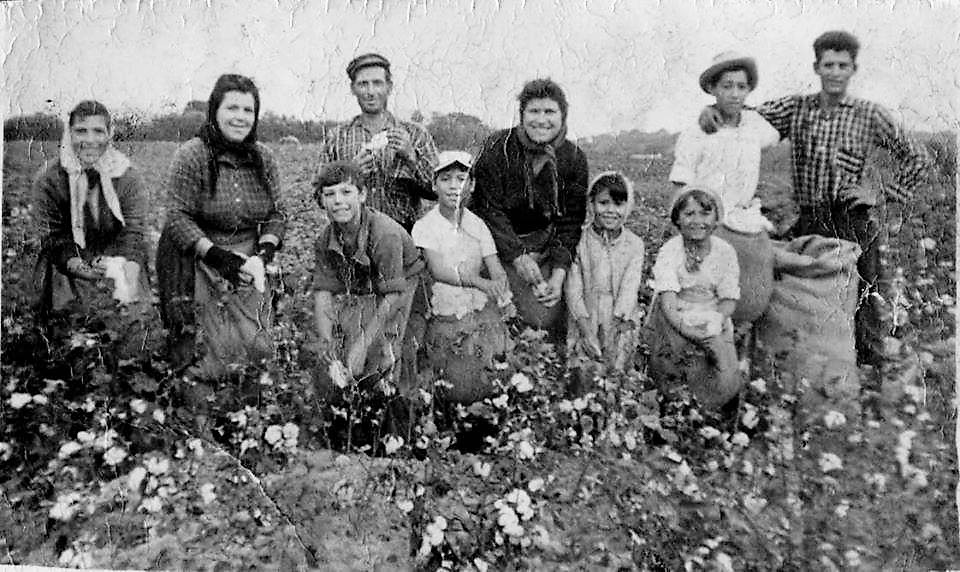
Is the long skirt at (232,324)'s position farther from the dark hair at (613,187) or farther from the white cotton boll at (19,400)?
the dark hair at (613,187)

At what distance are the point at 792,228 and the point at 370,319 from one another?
6.33ft

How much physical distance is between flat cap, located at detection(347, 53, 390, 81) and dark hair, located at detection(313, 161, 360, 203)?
41 cm

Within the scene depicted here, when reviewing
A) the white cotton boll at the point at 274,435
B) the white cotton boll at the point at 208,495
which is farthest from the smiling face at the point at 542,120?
the white cotton boll at the point at 208,495

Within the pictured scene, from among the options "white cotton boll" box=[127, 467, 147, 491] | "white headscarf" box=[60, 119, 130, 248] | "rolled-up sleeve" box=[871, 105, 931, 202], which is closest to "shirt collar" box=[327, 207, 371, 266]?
"white headscarf" box=[60, 119, 130, 248]

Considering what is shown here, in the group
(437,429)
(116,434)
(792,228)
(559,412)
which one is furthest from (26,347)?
(792,228)

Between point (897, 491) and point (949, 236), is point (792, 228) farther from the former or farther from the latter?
point (897, 491)

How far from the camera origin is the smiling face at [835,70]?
3930 millimetres

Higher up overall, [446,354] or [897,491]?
[446,354]

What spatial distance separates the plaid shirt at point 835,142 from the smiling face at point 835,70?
53 millimetres

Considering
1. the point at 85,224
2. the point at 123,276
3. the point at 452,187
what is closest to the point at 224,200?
the point at 123,276

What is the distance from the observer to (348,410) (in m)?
4.10

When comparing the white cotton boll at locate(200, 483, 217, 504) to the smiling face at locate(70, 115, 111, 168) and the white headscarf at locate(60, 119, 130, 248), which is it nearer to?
the white headscarf at locate(60, 119, 130, 248)

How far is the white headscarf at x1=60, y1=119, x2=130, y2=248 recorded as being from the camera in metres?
4.34

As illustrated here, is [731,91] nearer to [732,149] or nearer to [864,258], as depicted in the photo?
[732,149]
